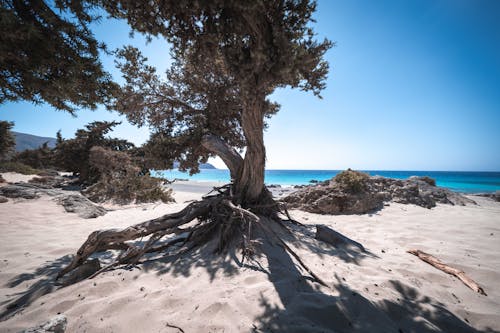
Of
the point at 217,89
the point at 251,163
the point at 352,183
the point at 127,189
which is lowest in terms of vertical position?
the point at 127,189

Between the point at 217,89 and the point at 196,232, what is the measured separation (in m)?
4.58

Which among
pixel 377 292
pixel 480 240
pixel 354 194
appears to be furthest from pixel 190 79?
pixel 480 240

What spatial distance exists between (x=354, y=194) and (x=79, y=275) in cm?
905

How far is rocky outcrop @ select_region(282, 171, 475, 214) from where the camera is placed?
27.5ft

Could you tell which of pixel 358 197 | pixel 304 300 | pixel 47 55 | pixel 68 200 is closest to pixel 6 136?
pixel 68 200

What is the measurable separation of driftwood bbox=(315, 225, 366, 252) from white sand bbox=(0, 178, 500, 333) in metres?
0.28

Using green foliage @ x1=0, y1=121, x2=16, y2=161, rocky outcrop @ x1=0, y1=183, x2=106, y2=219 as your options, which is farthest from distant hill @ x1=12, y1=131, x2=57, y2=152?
rocky outcrop @ x1=0, y1=183, x2=106, y2=219

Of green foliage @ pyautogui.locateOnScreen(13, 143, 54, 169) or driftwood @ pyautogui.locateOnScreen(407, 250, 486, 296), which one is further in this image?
green foliage @ pyautogui.locateOnScreen(13, 143, 54, 169)

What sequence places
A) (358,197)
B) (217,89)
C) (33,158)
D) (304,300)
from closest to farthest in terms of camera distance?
(304,300) < (217,89) < (358,197) < (33,158)

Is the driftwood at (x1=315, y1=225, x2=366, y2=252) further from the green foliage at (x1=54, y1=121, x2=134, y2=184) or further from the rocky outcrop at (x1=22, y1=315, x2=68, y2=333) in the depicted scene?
the green foliage at (x1=54, y1=121, x2=134, y2=184)

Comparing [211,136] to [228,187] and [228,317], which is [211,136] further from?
[228,317]

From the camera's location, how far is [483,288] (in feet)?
9.73

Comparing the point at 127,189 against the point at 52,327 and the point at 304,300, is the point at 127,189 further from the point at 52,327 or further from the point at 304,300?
the point at 304,300

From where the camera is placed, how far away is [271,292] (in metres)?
2.54
